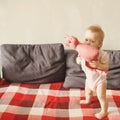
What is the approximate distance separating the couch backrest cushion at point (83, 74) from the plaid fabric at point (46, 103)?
0.18ft

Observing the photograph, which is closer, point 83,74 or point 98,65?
point 98,65

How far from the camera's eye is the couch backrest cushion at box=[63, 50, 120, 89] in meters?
2.10

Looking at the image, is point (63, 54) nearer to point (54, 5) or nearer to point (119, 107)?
point (54, 5)

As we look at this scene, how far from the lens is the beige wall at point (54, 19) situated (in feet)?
7.42

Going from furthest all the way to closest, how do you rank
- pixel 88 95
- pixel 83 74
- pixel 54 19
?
pixel 54 19 → pixel 83 74 → pixel 88 95

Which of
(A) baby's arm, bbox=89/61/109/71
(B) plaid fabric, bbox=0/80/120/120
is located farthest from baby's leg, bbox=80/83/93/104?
(A) baby's arm, bbox=89/61/109/71

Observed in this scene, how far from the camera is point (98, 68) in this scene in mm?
1553

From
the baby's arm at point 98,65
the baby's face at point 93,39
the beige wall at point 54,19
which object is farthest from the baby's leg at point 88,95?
the beige wall at point 54,19

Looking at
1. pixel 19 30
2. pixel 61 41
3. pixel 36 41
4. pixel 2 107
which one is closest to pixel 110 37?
pixel 61 41

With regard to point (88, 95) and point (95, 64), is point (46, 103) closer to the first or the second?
point (88, 95)

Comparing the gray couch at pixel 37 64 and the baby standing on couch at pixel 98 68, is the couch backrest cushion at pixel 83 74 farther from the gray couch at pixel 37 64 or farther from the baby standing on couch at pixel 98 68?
the baby standing on couch at pixel 98 68

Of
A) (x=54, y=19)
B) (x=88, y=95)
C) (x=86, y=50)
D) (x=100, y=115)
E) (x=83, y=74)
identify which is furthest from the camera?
(x=54, y=19)

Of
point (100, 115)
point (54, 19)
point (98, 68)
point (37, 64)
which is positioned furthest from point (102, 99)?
point (54, 19)

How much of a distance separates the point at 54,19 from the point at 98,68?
92cm
